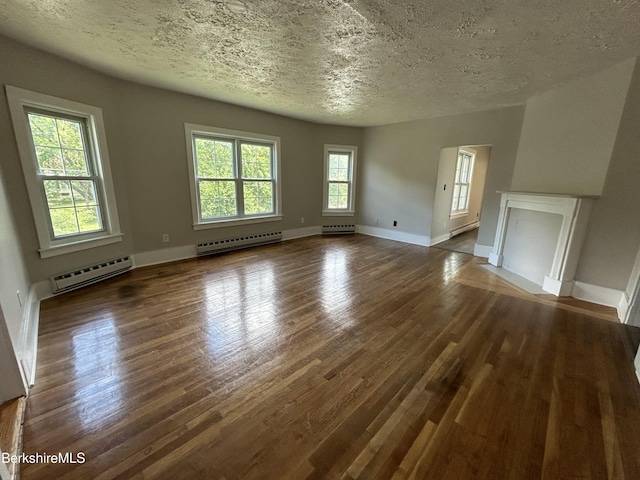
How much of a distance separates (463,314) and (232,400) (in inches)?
91.0

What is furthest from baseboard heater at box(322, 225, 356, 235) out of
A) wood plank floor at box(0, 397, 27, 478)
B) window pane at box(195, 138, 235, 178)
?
wood plank floor at box(0, 397, 27, 478)

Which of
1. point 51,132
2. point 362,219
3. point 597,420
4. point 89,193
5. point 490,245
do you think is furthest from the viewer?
point 362,219

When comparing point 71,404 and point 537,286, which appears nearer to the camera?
point 71,404

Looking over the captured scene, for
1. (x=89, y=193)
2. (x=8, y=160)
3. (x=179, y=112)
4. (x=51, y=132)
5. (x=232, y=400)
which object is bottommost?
(x=232, y=400)

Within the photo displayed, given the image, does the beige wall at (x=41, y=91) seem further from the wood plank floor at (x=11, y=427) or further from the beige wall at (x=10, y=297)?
the wood plank floor at (x=11, y=427)

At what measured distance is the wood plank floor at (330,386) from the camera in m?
1.25

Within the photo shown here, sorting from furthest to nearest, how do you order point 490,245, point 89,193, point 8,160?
point 490,245 → point 89,193 → point 8,160

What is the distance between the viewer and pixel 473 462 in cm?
124

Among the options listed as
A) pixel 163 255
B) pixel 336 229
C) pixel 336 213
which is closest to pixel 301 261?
pixel 163 255

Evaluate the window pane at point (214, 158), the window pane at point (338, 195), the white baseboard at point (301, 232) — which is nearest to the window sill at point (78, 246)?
the window pane at point (214, 158)

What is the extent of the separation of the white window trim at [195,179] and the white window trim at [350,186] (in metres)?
Answer: 1.27

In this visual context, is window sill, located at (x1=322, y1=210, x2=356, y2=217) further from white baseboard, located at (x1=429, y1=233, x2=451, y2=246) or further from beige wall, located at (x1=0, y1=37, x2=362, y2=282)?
white baseboard, located at (x1=429, y1=233, x2=451, y2=246)

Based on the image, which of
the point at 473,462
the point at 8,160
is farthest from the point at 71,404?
the point at 8,160

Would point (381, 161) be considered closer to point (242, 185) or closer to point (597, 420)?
point (242, 185)
